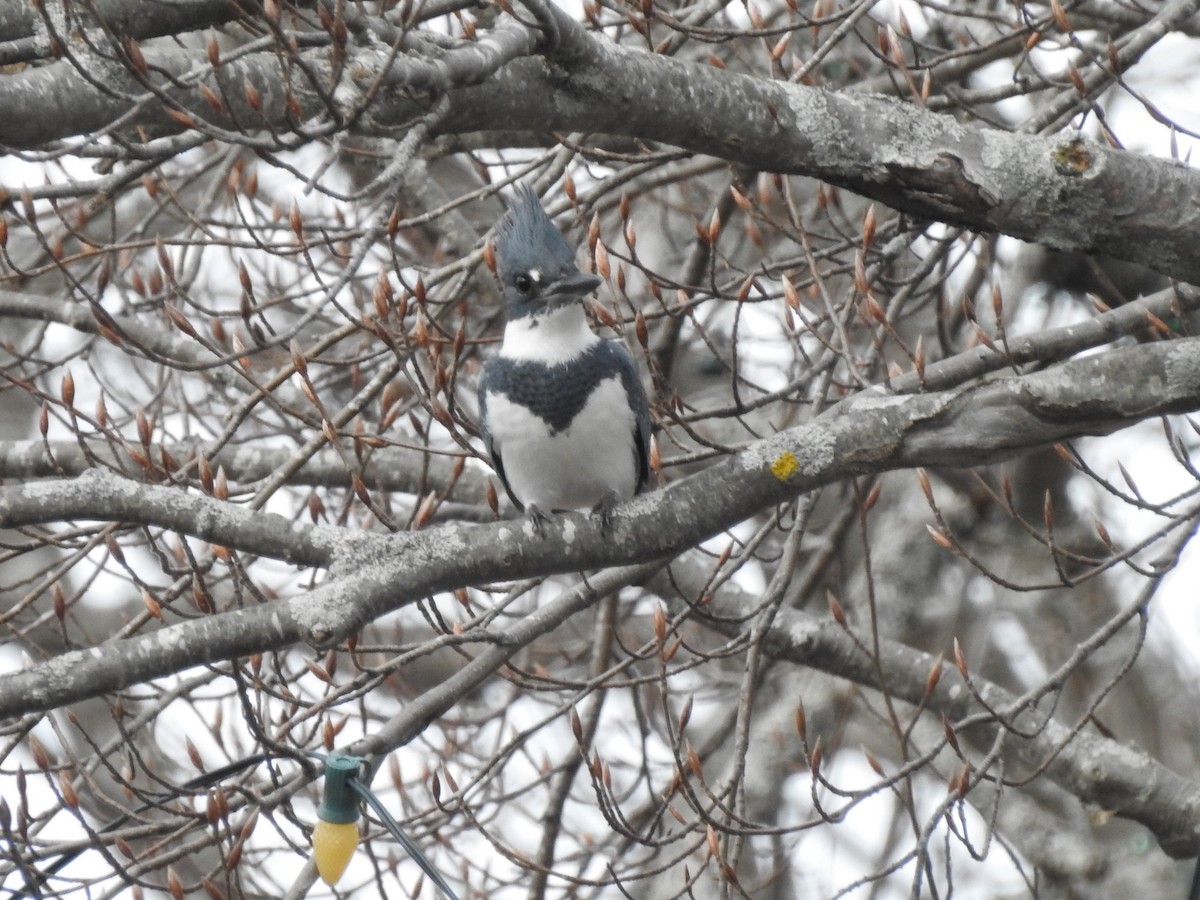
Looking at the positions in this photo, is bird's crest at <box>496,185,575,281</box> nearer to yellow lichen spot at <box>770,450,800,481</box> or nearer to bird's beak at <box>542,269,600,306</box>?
bird's beak at <box>542,269,600,306</box>

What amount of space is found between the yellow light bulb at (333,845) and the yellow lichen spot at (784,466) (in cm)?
102

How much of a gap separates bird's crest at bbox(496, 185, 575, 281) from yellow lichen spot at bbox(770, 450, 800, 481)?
1.16 metres

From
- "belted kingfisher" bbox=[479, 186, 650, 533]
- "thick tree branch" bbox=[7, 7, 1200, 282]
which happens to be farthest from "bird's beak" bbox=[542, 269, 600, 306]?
"thick tree branch" bbox=[7, 7, 1200, 282]

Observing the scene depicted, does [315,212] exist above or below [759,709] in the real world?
above

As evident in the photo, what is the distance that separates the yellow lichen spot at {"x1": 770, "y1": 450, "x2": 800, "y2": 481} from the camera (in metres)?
2.76

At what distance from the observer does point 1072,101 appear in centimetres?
409

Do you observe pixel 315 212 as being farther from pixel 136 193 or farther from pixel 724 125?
pixel 724 125

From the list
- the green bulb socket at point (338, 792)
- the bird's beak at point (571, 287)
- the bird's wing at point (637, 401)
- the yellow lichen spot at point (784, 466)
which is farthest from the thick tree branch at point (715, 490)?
the bird's wing at point (637, 401)

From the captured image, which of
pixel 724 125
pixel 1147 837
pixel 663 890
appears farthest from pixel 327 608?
pixel 1147 837

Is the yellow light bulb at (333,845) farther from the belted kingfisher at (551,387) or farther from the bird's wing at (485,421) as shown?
the bird's wing at (485,421)

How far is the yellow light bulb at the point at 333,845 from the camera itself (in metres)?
2.40

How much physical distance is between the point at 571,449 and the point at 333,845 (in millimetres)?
1523

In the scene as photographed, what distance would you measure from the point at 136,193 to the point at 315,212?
1.44 m

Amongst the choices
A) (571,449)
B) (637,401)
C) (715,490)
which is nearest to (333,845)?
(715,490)
